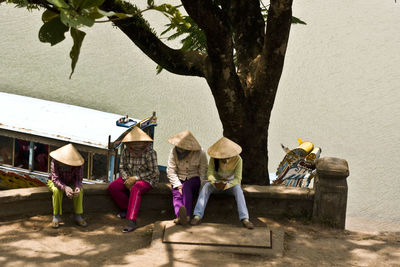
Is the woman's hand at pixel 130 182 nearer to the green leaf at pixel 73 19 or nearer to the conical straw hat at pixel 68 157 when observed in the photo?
the conical straw hat at pixel 68 157

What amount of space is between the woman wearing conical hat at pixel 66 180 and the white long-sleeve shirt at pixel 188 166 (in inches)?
40.7

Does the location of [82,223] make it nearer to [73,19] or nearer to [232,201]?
[232,201]

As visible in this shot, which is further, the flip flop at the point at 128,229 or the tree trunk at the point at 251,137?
the tree trunk at the point at 251,137

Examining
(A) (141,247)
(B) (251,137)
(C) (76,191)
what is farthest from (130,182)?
(B) (251,137)

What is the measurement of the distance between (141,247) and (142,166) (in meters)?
1.04

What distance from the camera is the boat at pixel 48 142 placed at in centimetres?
904

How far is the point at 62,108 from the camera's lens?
34.9 ft

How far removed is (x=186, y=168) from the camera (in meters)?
6.46

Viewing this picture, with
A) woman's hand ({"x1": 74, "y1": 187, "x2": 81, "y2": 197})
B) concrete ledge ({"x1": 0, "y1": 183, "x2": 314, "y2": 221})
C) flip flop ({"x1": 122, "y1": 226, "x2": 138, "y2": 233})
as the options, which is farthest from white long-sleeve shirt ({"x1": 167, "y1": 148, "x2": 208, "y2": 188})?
woman's hand ({"x1": 74, "y1": 187, "x2": 81, "y2": 197})

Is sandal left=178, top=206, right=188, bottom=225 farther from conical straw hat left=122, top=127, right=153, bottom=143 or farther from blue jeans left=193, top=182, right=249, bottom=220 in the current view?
conical straw hat left=122, top=127, right=153, bottom=143

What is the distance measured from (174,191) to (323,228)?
1.82 metres

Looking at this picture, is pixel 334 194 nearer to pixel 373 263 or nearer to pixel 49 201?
pixel 373 263

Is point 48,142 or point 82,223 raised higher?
point 48,142

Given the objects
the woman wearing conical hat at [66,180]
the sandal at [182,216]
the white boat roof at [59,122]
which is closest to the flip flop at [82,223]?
the woman wearing conical hat at [66,180]
